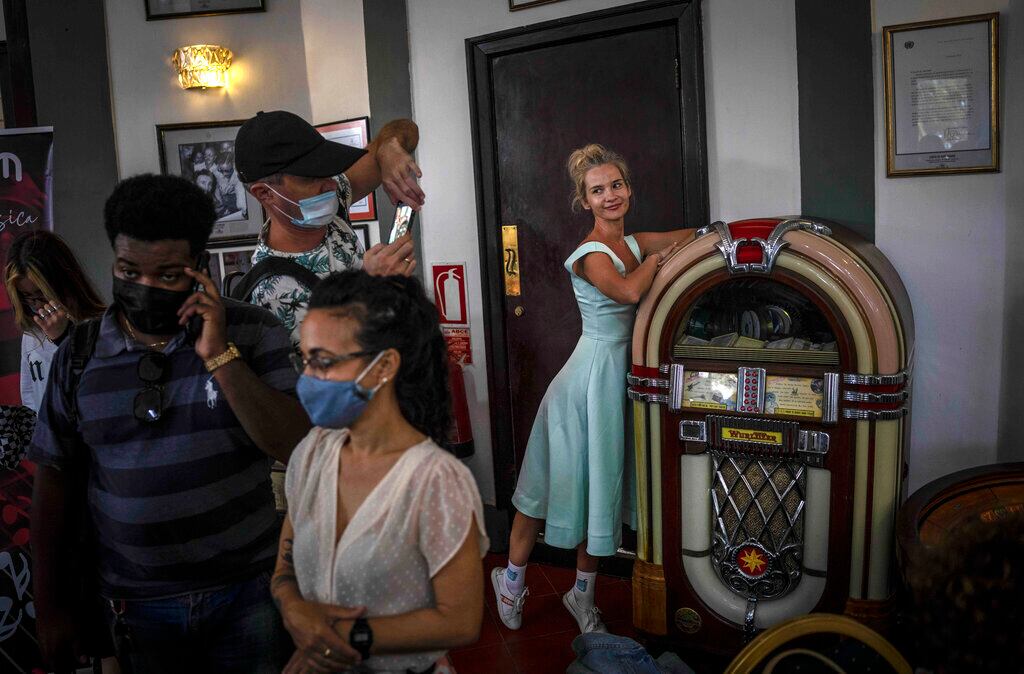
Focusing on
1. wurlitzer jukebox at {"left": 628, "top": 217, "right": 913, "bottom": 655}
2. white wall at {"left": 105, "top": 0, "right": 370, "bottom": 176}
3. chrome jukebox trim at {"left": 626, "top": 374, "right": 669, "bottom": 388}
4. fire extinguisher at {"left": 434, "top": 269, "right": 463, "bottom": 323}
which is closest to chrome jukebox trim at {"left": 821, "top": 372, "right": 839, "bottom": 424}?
wurlitzer jukebox at {"left": 628, "top": 217, "right": 913, "bottom": 655}

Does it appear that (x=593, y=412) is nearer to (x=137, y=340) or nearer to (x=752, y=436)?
(x=752, y=436)

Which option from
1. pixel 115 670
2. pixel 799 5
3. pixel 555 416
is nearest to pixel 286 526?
pixel 115 670

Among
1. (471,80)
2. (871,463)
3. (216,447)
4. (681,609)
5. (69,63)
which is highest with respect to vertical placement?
(69,63)

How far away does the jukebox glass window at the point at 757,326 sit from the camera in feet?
8.33

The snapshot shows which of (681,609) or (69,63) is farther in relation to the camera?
(69,63)

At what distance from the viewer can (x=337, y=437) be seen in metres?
1.45

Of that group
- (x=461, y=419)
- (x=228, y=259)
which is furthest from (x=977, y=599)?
(x=228, y=259)

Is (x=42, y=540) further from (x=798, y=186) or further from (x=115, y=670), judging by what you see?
(x=798, y=186)

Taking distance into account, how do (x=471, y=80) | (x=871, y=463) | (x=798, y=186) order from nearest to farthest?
(x=871, y=463), (x=798, y=186), (x=471, y=80)

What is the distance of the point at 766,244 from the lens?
2.45 m

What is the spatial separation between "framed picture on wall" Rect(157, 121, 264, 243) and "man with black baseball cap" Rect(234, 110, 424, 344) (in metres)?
2.26

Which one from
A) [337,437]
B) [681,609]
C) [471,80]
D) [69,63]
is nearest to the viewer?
[337,437]

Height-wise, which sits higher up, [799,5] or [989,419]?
[799,5]

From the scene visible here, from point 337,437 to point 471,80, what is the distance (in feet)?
8.52
